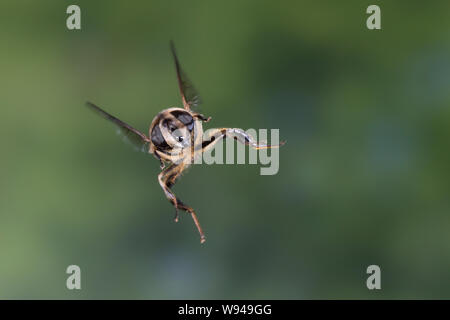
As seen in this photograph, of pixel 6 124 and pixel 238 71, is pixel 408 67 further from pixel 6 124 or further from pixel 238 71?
pixel 6 124

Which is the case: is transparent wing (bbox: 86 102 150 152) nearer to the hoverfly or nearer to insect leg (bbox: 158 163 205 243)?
the hoverfly

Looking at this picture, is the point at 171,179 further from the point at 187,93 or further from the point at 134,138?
the point at 187,93

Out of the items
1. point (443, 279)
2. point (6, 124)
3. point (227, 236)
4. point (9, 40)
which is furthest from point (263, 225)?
point (9, 40)

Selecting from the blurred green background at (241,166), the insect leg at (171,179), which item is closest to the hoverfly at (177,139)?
the insect leg at (171,179)

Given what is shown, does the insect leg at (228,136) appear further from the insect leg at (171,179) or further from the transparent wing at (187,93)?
the transparent wing at (187,93)

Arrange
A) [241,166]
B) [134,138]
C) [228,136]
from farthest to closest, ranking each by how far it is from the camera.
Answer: [241,166] → [134,138] → [228,136]

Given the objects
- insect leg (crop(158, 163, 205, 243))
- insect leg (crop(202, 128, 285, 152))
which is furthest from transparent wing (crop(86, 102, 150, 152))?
insect leg (crop(202, 128, 285, 152))

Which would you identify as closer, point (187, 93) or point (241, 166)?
point (187, 93)

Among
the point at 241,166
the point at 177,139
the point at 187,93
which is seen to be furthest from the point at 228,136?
the point at 241,166
